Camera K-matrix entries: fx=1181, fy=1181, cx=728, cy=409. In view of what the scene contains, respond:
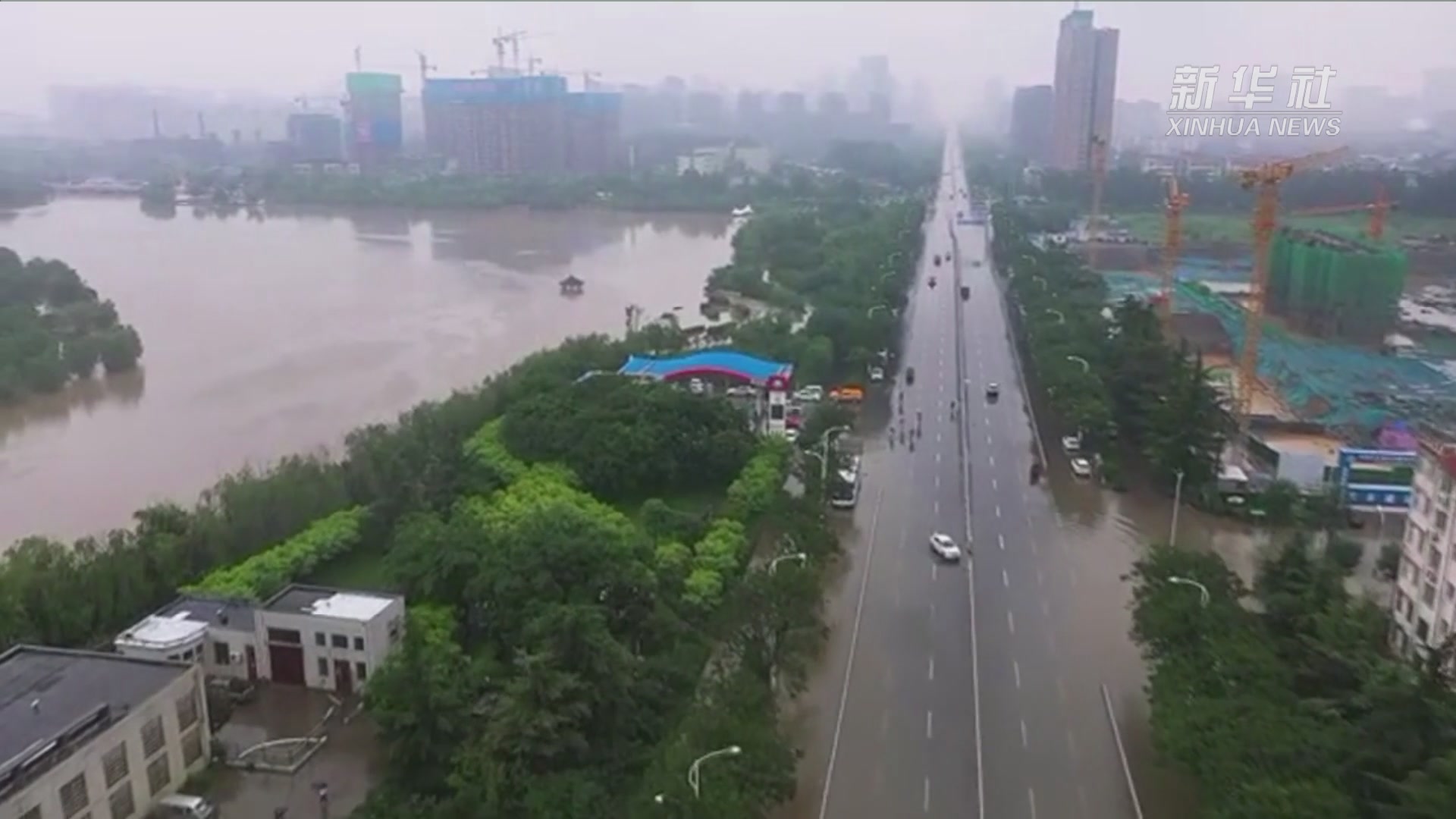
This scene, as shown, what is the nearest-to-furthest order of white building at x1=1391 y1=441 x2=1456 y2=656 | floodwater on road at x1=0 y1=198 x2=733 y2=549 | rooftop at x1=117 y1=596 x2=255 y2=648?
white building at x1=1391 y1=441 x2=1456 y2=656, rooftop at x1=117 y1=596 x2=255 y2=648, floodwater on road at x1=0 y1=198 x2=733 y2=549

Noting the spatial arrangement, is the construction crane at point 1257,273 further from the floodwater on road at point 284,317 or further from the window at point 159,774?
the window at point 159,774

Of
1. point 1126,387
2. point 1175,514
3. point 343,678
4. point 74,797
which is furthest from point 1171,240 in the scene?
point 74,797

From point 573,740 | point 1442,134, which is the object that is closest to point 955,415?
point 1442,134

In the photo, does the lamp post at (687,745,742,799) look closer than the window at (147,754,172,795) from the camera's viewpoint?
Yes

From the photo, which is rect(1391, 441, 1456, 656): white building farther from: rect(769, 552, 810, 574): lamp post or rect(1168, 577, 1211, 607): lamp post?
rect(769, 552, 810, 574): lamp post

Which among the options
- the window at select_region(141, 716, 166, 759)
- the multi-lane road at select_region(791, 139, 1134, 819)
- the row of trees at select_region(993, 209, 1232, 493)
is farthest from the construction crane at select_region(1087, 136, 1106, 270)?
the window at select_region(141, 716, 166, 759)

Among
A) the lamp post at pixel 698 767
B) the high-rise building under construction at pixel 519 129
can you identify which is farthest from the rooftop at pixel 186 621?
the high-rise building under construction at pixel 519 129

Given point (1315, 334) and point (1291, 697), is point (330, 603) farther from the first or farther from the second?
point (1315, 334)
